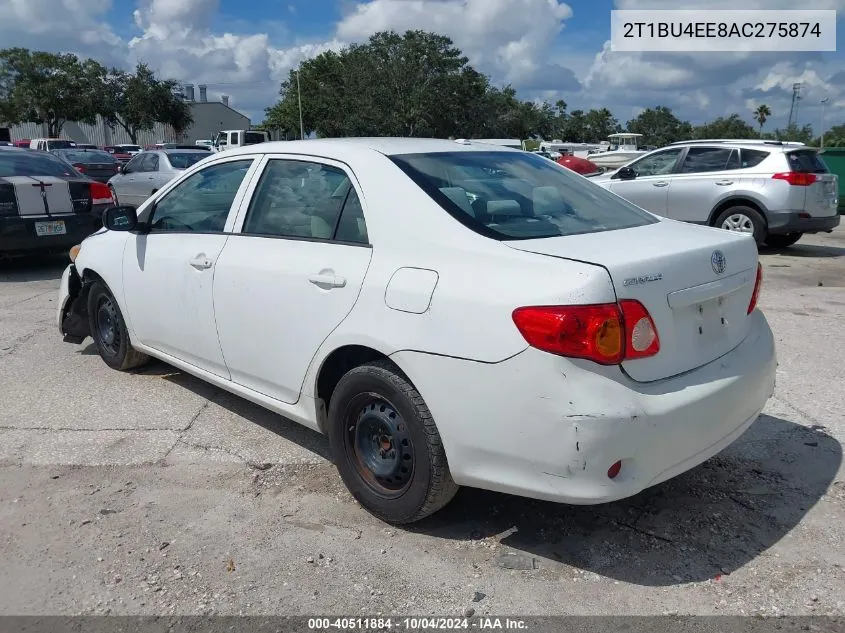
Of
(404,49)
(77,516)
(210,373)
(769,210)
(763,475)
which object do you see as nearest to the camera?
(77,516)

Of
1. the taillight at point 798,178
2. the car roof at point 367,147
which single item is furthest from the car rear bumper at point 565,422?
the taillight at point 798,178

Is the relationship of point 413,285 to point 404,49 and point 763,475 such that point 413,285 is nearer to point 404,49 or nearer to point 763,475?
point 763,475

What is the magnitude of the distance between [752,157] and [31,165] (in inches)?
401

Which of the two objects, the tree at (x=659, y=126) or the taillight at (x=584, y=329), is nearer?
the taillight at (x=584, y=329)

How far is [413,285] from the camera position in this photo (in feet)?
9.96

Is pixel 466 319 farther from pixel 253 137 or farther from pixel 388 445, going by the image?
pixel 253 137

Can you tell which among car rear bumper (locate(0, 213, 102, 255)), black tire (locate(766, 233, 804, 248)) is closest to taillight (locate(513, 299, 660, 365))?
car rear bumper (locate(0, 213, 102, 255))

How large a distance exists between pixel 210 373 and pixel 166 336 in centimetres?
51

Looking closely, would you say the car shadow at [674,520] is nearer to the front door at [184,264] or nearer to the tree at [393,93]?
the front door at [184,264]

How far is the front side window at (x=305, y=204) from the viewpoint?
11.5 ft

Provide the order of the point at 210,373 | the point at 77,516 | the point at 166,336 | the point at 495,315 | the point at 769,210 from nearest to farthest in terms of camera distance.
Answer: the point at 495,315 < the point at 77,516 < the point at 210,373 < the point at 166,336 < the point at 769,210

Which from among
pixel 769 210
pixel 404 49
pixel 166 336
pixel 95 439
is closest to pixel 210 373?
pixel 166 336

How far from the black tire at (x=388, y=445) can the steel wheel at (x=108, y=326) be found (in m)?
2.65

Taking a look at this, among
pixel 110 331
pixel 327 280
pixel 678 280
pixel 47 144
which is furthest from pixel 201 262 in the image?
pixel 47 144
